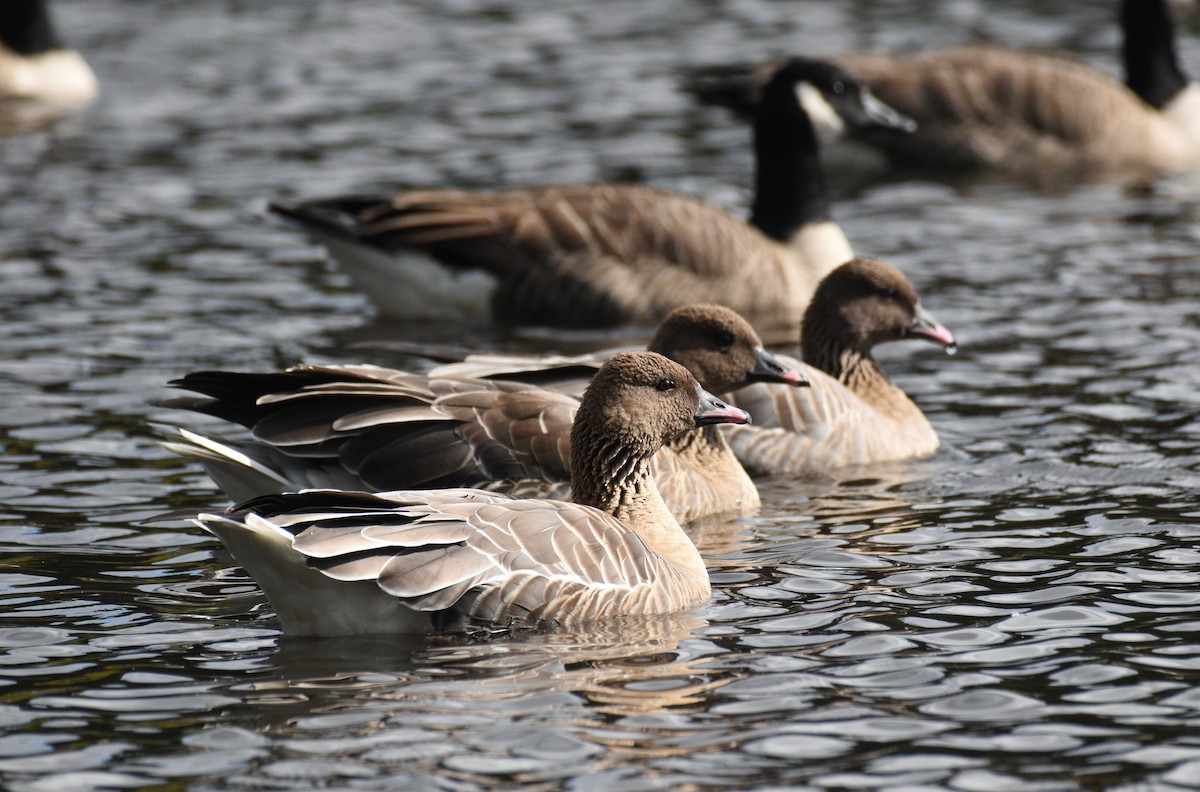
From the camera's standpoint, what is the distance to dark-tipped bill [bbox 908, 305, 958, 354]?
12914 millimetres

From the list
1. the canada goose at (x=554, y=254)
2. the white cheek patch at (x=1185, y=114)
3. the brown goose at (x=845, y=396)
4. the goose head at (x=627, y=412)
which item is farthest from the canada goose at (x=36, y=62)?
the goose head at (x=627, y=412)

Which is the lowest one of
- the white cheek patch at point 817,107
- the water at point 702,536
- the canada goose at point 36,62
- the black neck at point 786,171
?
the water at point 702,536

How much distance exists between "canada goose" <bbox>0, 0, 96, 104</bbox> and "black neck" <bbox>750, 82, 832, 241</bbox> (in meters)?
10.3

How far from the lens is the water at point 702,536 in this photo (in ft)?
24.9

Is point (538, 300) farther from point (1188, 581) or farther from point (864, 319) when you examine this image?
point (1188, 581)

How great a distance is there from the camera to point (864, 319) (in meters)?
13.1

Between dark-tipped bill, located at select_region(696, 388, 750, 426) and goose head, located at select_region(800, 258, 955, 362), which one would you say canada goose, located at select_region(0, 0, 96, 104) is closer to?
goose head, located at select_region(800, 258, 955, 362)

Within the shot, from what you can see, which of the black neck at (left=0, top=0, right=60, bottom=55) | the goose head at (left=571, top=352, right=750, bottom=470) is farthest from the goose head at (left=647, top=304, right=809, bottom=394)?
the black neck at (left=0, top=0, right=60, bottom=55)

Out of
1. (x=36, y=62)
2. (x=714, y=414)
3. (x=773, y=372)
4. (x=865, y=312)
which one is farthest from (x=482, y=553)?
(x=36, y=62)

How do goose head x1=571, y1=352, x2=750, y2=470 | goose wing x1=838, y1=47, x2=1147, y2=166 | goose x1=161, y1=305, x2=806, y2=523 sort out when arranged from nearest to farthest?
1. goose head x1=571, y1=352, x2=750, y2=470
2. goose x1=161, y1=305, x2=806, y2=523
3. goose wing x1=838, y1=47, x2=1147, y2=166

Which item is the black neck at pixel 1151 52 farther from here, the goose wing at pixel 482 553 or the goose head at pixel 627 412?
the goose wing at pixel 482 553

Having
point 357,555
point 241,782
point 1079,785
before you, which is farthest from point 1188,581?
point 241,782

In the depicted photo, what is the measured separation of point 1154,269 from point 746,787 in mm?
10769

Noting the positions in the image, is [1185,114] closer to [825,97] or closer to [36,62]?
[825,97]
